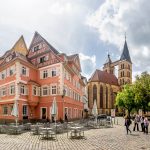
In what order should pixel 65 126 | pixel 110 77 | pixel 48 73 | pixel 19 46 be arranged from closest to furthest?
pixel 65 126, pixel 48 73, pixel 19 46, pixel 110 77

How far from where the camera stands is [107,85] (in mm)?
122000

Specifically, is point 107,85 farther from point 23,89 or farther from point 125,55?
point 23,89

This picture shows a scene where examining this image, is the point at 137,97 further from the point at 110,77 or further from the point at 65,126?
the point at 110,77

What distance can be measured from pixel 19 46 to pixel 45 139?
32.9 metres

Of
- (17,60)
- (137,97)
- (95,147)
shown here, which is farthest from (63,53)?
(95,147)

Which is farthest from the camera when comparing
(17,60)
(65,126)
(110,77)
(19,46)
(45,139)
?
(110,77)

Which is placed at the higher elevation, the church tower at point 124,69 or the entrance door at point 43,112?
the church tower at point 124,69

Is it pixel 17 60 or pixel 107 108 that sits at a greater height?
pixel 17 60

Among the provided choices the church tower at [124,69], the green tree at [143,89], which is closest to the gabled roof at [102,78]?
the church tower at [124,69]

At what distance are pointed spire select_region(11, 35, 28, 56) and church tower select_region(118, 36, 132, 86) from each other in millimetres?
91595

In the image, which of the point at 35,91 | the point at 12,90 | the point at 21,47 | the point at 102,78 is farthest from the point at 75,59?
the point at 102,78

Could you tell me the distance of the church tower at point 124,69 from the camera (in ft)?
462

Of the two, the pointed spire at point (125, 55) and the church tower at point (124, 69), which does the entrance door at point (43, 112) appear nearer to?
the church tower at point (124, 69)

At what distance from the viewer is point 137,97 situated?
54031 mm
